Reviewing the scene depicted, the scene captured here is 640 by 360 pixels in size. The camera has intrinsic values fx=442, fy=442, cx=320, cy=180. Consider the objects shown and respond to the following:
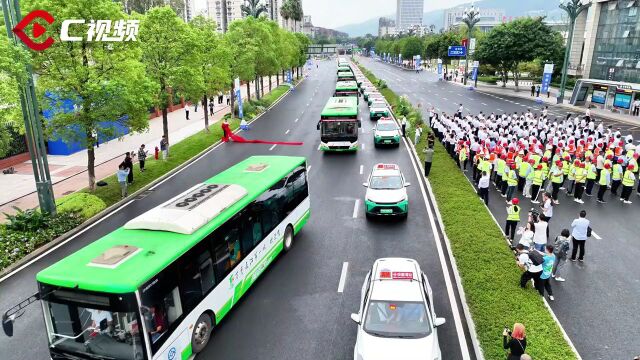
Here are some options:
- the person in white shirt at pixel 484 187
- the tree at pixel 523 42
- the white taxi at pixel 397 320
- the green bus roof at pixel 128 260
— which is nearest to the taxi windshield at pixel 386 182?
the person in white shirt at pixel 484 187

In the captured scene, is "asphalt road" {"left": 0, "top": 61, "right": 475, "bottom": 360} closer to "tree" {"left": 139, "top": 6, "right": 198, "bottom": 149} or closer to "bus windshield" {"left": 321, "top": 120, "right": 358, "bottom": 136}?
"bus windshield" {"left": 321, "top": 120, "right": 358, "bottom": 136}

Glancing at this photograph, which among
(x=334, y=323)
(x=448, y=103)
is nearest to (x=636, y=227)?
(x=334, y=323)

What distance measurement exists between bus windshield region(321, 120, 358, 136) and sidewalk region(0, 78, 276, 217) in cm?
1060

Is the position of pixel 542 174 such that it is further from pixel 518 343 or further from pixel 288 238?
pixel 518 343

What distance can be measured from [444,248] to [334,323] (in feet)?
18.4

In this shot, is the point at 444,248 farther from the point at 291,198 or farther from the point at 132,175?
the point at 132,175

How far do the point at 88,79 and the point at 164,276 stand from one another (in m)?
13.6

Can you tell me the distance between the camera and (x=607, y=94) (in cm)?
4547

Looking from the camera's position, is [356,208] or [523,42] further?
[523,42]

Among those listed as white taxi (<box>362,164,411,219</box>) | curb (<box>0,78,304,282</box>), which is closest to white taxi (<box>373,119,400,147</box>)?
white taxi (<box>362,164,411,219</box>)

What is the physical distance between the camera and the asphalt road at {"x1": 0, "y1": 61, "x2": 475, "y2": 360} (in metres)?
10.1

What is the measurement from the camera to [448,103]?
51531mm

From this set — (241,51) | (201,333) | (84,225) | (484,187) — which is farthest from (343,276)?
(241,51)

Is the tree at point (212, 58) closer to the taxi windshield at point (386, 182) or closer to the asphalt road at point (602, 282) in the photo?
the taxi windshield at point (386, 182)
